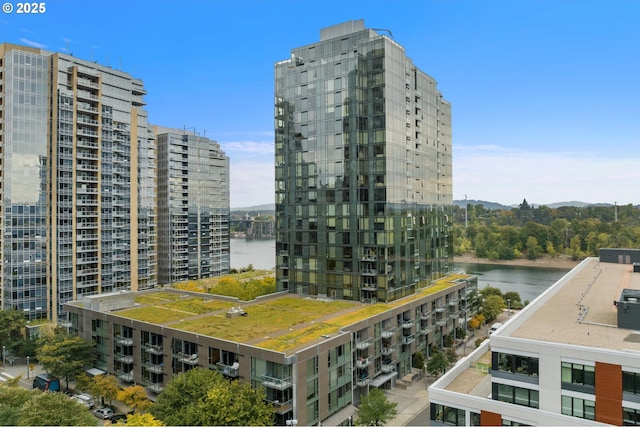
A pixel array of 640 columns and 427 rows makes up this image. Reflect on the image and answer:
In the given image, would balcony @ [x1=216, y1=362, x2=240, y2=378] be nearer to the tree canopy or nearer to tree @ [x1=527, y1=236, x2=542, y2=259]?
the tree canopy

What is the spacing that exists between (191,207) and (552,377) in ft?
308

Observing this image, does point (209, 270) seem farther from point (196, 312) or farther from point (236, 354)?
point (236, 354)

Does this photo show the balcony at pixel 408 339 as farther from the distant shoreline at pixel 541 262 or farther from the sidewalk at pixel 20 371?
the distant shoreline at pixel 541 262

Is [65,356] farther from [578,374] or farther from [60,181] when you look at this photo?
[578,374]

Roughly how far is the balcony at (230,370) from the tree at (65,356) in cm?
2119

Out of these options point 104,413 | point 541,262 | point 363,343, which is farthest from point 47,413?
point 541,262

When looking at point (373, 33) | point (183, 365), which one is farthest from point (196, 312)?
point (373, 33)

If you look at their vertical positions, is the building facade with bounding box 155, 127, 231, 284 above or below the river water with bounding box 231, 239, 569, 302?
above

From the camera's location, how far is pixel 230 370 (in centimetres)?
3888

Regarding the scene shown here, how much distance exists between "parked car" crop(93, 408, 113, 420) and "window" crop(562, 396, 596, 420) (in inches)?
1625

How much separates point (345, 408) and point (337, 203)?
95.0ft

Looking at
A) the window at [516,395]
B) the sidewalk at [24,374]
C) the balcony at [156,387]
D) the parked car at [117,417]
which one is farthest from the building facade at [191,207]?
the window at [516,395]

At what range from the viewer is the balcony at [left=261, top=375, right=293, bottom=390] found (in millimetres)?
35375

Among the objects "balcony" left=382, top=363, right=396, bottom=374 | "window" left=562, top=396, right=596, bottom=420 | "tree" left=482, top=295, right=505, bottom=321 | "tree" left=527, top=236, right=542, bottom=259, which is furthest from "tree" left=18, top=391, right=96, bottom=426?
"tree" left=527, top=236, right=542, bottom=259
